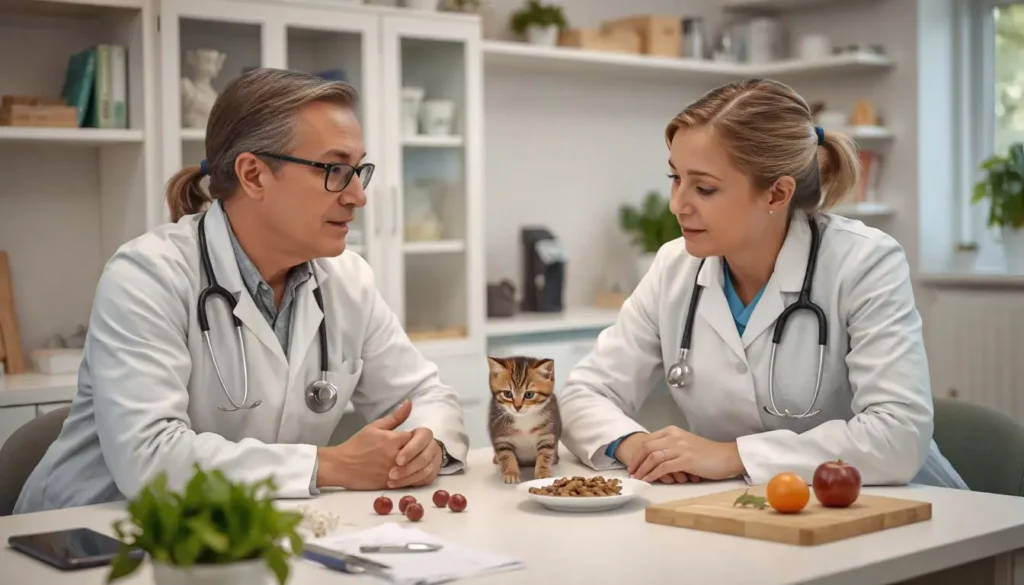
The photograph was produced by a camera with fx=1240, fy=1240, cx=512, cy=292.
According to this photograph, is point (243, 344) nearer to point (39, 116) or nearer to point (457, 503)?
point (457, 503)

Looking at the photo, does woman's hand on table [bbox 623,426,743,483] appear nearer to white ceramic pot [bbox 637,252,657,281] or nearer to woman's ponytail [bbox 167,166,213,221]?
woman's ponytail [bbox 167,166,213,221]

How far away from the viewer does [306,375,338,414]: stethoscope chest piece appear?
215 cm

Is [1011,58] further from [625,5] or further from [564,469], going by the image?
[564,469]

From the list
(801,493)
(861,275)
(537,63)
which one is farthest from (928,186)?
(801,493)

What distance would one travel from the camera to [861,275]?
2137 mm

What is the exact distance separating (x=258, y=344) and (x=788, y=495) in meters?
0.93

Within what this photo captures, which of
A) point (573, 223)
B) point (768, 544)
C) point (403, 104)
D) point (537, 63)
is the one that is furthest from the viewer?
point (573, 223)

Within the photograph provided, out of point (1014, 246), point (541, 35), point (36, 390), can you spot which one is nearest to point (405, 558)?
point (36, 390)

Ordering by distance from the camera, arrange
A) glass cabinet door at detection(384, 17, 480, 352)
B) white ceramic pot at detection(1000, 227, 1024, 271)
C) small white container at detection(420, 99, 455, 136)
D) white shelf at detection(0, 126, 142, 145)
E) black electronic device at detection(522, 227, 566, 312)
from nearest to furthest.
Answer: white shelf at detection(0, 126, 142, 145) < glass cabinet door at detection(384, 17, 480, 352) < small white container at detection(420, 99, 455, 136) < black electronic device at detection(522, 227, 566, 312) < white ceramic pot at detection(1000, 227, 1024, 271)

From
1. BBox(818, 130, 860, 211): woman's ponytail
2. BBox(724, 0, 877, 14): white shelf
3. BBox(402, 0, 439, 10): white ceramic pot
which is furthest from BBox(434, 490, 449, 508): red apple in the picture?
BBox(724, 0, 877, 14): white shelf

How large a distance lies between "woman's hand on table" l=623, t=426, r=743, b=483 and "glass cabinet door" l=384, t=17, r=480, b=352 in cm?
208

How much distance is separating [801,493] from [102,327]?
3.61 ft

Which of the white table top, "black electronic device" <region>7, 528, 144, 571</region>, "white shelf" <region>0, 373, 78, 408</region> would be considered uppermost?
"white shelf" <region>0, 373, 78, 408</region>

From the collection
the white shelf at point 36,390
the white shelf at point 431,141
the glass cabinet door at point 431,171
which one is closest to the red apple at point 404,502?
Result: the white shelf at point 36,390
